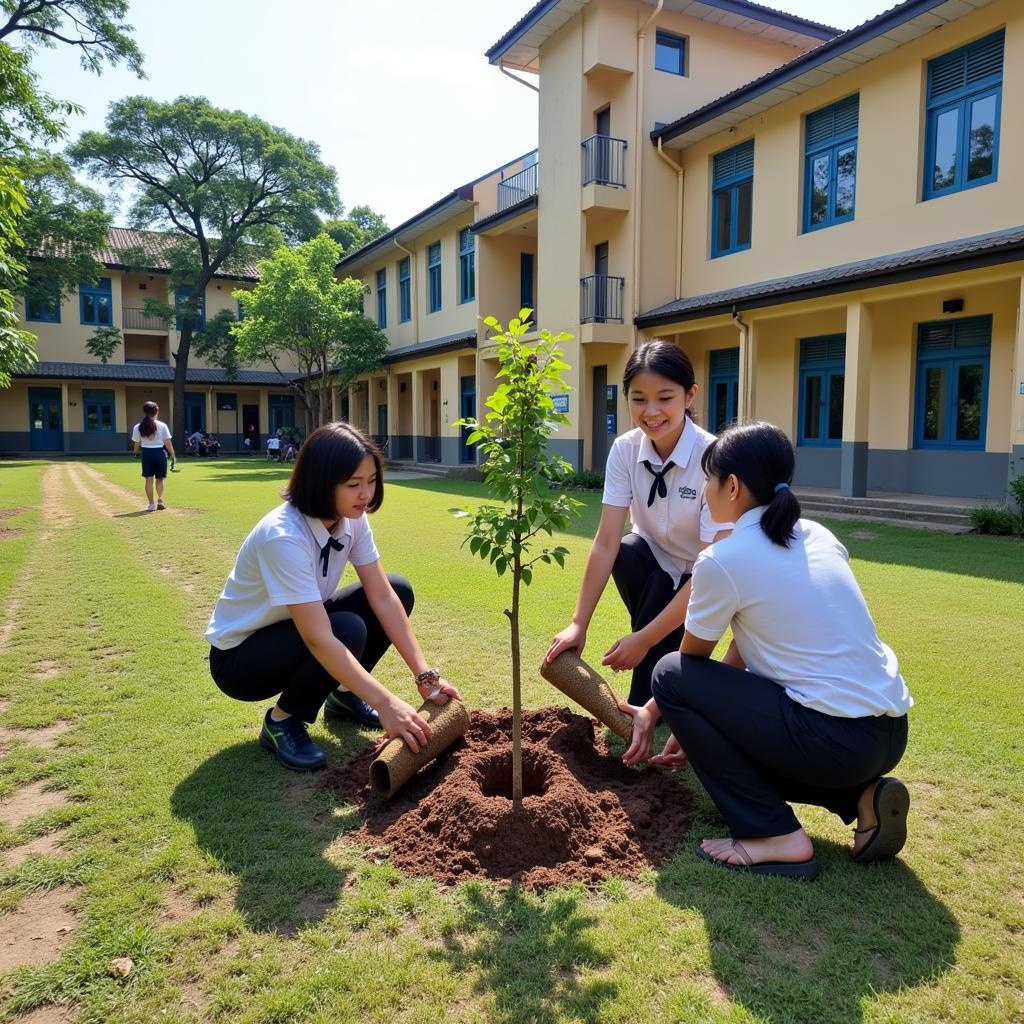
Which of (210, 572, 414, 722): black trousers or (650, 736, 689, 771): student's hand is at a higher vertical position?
(210, 572, 414, 722): black trousers

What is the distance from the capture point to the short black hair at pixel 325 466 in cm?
297

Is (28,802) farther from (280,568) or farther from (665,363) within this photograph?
(665,363)

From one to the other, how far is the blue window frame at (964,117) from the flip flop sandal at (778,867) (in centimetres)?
1239

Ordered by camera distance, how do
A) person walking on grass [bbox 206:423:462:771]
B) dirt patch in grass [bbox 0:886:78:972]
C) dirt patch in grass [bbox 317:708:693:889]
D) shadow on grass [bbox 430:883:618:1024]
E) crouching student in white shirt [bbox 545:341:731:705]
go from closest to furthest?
1. shadow on grass [bbox 430:883:618:1024]
2. dirt patch in grass [bbox 0:886:78:972]
3. dirt patch in grass [bbox 317:708:693:889]
4. person walking on grass [bbox 206:423:462:771]
5. crouching student in white shirt [bbox 545:341:731:705]

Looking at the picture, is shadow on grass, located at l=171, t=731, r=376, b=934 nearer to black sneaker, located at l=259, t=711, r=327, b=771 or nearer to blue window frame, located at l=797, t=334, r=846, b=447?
black sneaker, located at l=259, t=711, r=327, b=771

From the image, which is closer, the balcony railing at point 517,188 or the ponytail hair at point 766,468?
the ponytail hair at point 766,468

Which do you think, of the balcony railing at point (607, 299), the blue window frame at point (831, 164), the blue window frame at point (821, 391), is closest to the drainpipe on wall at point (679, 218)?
the balcony railing at point (607, 299)

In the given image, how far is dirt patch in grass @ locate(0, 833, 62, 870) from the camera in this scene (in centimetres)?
254

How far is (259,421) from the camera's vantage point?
39.9 metres

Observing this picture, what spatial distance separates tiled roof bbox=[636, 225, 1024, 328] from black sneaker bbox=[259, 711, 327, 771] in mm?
10640

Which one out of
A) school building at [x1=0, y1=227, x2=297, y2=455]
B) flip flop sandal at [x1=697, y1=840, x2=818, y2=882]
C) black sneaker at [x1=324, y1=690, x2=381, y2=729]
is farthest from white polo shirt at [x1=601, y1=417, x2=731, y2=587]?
school building at [x1=0, y1=227, x2=297, y2=455]

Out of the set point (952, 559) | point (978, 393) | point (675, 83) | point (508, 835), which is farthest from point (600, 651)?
point (675, 83)

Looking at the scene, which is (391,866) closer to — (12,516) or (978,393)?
(12,516)

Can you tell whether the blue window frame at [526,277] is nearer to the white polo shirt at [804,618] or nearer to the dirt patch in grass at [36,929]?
the white polo shirt at [804,618]
